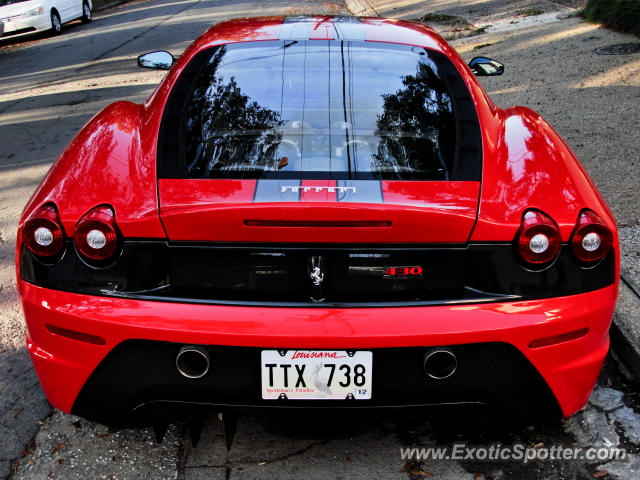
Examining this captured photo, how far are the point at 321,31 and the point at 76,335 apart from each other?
177 centimetres

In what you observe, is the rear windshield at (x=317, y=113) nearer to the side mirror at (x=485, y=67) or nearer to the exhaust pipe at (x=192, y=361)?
the exhaust pipe at (x=192, y=361)

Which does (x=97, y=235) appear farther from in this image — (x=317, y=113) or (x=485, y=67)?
(x=485, y=67)

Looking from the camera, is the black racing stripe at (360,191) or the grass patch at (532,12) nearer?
the black racing stripe at (360,191)

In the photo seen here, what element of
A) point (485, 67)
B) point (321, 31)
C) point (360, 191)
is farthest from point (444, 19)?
point (360, 191)

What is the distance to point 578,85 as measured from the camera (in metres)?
7.58

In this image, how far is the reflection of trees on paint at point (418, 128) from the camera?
2367 millimetres

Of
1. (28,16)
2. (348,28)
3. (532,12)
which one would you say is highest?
(348,28)

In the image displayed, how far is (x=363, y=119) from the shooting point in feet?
8.66

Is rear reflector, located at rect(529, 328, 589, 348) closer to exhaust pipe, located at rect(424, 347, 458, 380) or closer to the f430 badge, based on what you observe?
exhaust pipe, located at rect(424, 347, 458, 380)

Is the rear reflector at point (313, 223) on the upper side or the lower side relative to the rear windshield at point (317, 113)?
lower

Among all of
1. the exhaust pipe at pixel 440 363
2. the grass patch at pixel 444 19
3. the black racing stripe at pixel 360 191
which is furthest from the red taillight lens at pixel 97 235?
the grass patch at pixel 444 19

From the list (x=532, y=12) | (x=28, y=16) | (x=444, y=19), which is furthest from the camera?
(x=28, y=16)

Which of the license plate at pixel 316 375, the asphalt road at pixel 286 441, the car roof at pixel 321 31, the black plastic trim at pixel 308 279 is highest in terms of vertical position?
the car roof at pixel 321 31

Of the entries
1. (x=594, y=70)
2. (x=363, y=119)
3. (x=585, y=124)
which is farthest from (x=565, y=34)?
(x=363, y=119)
